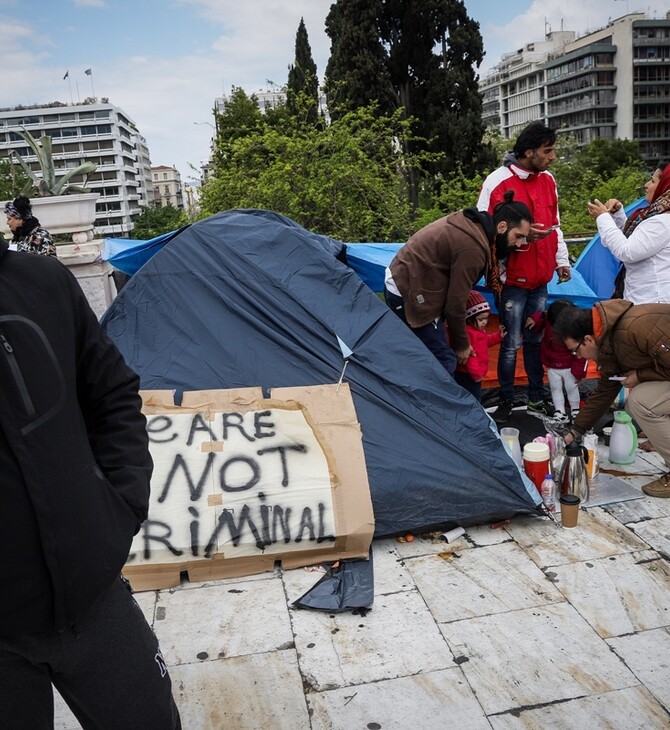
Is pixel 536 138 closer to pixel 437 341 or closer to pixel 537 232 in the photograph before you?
pixel 537 232

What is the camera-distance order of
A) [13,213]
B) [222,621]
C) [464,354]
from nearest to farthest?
[222,621] → [464,354] → [13,213]

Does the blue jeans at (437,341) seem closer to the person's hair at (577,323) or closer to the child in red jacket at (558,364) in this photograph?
the person's hair at (577,323)

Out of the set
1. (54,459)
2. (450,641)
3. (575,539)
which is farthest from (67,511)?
(575,539)

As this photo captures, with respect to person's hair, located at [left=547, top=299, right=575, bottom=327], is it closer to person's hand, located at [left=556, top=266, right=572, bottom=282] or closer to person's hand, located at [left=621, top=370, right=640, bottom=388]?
person's hand, located at [left=556, top=266, right=572, bottom=282]

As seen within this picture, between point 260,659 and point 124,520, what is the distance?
138 cm

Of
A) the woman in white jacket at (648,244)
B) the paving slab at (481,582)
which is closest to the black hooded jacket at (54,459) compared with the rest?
the paving slab at (481,582)

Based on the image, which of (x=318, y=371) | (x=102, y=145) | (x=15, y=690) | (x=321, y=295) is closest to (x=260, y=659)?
(x=15, y=690)

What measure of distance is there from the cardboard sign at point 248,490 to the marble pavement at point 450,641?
14cm

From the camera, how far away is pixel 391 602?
3.08 meters

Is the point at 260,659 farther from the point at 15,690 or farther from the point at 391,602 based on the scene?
the point at 15,690

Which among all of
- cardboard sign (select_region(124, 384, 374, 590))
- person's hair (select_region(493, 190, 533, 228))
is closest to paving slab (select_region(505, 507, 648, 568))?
cardboard sign (select_region(124, 384, 374, 590))

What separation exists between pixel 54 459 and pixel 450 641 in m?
1.94

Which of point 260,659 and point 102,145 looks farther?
point 102,145

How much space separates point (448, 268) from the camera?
417cm
